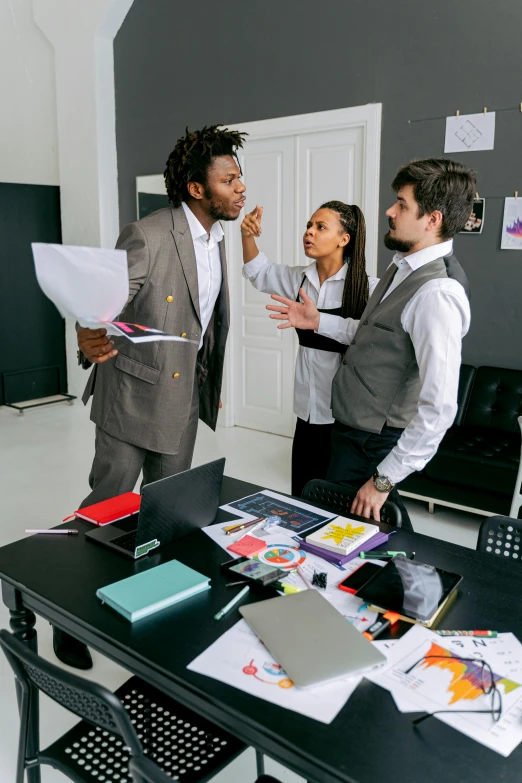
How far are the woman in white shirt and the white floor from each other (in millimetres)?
1073

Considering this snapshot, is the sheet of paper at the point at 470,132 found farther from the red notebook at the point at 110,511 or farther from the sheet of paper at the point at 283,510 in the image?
the red notebook at the point at 110,511

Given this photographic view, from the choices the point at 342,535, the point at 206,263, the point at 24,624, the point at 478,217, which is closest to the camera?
the point at 24,624

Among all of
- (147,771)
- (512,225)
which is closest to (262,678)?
(147,771)

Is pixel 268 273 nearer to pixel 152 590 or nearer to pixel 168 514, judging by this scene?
pixel 168 514

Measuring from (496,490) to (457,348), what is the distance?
195cm

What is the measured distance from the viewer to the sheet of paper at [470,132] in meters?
4.23

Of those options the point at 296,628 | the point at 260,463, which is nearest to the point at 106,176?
the point at 260,463

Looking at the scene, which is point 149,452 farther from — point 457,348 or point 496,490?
point 496,490

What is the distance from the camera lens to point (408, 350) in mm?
2121

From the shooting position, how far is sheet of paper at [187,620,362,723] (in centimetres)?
117

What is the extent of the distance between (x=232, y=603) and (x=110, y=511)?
624 millimetres

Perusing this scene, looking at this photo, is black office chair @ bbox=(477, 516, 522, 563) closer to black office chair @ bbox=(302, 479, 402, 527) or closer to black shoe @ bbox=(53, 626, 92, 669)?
black office chair @ bbox=(302, 479, 402, 527)

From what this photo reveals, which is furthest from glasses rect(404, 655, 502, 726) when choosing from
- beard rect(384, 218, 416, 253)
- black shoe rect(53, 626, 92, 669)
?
black shoe rect(53, 626, 92, 669)

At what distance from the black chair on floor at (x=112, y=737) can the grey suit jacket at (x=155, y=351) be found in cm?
106
